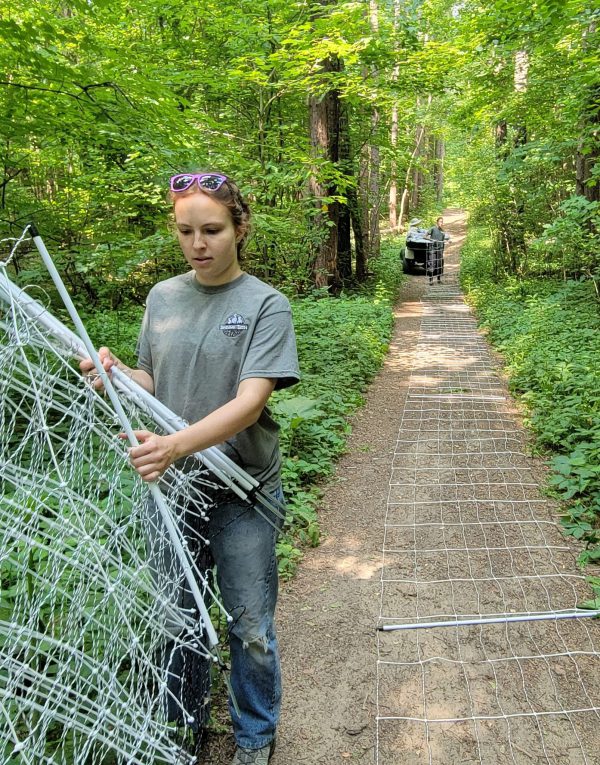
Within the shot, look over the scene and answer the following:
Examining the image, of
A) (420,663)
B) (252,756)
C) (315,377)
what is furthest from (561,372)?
(252,756)

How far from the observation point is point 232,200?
1.72m

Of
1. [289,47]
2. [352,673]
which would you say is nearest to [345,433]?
[352,673]

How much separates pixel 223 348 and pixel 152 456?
45cm

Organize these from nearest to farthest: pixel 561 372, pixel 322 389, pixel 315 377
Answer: pixel 561 372 → pixel 322 389 → pixel 315 377

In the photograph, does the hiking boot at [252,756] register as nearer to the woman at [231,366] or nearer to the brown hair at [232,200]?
the woman at [231,366]

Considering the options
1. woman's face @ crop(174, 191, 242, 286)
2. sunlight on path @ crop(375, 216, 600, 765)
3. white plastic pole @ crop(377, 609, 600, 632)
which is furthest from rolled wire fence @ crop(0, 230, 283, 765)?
white plastic pole @ crop(377, 609, 600, 632)

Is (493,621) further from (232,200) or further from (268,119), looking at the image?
(268,119)

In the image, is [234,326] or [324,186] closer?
[234,326]

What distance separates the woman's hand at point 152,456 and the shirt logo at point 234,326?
16.6 inches

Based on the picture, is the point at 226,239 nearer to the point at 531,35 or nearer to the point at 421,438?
the point at 421,438

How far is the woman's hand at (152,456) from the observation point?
4.46 ft

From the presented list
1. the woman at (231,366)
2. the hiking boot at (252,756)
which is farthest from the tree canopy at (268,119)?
the hiking boot at (252,756)

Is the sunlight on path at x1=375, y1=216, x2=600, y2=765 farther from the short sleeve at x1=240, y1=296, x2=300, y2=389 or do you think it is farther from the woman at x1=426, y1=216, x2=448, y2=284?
the woman at x1=426, y1=216, x2=448, y2=284

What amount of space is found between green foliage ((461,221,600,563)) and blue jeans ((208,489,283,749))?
2574mm
